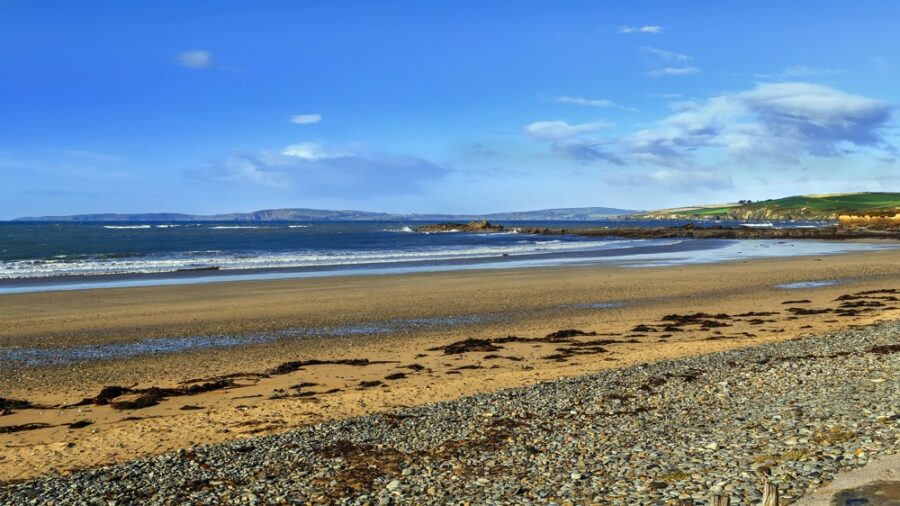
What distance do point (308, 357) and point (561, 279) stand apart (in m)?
16.8

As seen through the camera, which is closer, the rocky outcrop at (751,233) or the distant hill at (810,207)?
the rocky outcrop at (751,233)

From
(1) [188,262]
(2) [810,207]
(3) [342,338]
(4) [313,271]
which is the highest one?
(2) [810,207]

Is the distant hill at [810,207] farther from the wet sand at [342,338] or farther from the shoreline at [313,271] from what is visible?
the wet sand at [342,338]

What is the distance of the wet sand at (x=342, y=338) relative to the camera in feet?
30.8

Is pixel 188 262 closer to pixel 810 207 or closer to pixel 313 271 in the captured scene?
pixel 313 271

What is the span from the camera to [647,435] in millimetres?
7535

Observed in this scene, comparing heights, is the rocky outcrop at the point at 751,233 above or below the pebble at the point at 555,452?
above

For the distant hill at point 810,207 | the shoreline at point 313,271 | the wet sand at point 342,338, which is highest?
the distant hill at point 810,207

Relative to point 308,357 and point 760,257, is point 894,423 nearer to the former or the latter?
point 308,357

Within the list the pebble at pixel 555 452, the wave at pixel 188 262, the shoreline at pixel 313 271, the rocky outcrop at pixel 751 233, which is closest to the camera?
the pebble at pixel 555 452

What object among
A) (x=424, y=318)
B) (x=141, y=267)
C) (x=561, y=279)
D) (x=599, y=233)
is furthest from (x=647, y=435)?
(x=599, y=233)

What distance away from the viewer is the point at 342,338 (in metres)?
15.7

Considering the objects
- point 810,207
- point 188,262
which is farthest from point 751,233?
point 810,207

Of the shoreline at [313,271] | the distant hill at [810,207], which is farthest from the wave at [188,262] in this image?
the distant hill at [810,207]
